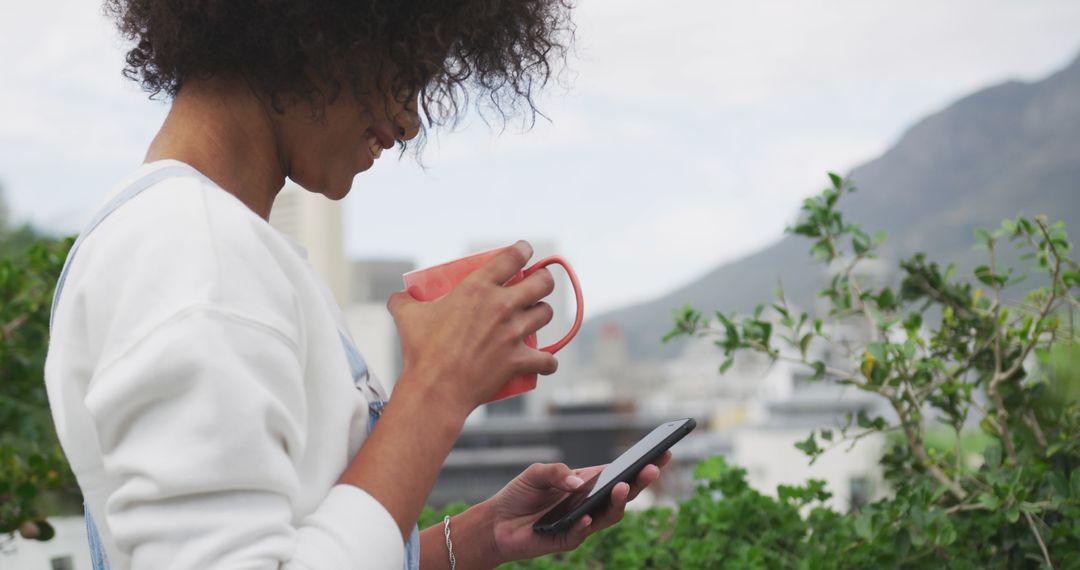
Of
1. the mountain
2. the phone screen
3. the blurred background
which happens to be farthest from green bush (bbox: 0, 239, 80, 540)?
the mountain

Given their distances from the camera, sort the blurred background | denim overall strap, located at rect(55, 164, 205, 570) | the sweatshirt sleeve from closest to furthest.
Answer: the sweatshirt sleeve
denim overall strap, located at rect(55, 164, 205, 570)
the blurred background

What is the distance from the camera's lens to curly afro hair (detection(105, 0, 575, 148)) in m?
0.75

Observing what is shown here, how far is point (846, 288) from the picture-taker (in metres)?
1.80

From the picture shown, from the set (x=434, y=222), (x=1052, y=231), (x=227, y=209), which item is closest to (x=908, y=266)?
(x=1052, y=231)

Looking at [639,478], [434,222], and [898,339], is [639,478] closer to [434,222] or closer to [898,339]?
[898,339]

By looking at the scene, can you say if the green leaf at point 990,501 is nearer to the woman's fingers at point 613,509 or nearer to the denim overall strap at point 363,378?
the woman's fingers at point 613,509

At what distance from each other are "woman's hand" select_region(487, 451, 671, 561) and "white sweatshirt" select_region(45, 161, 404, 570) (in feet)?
1.04

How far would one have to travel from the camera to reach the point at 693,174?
13575 cm

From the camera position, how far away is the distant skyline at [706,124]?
9719cm

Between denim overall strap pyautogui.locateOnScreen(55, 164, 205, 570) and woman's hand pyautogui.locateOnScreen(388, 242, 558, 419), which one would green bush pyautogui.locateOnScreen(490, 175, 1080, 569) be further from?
denim overall strap pyautogui.locateOnScreen(55, 164, 205, 570)

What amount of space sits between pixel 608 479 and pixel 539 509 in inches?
5.0

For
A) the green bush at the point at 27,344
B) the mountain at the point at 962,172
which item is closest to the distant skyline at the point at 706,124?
the mountain at the point at 962,172

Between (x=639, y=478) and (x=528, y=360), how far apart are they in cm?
Answer: 28

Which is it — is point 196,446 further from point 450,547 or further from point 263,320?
point 450,547
